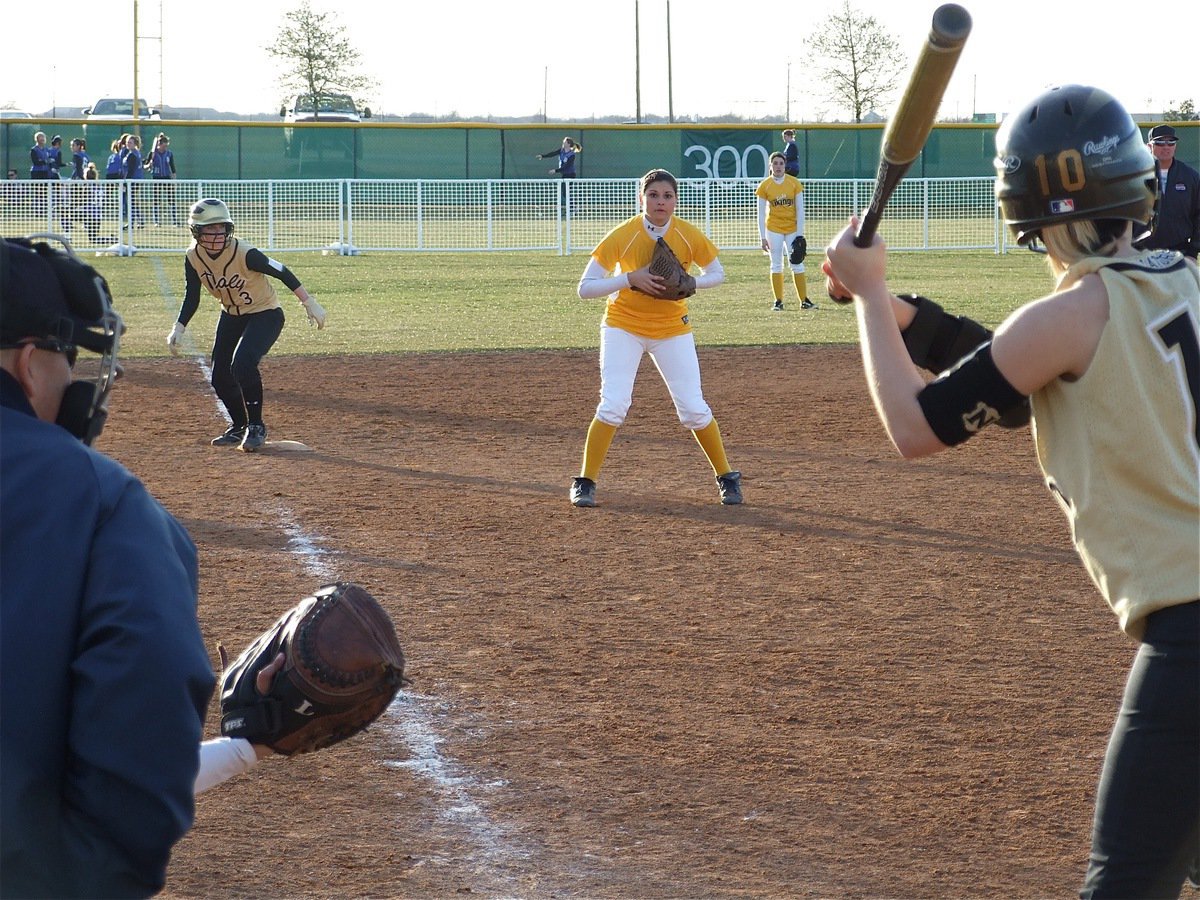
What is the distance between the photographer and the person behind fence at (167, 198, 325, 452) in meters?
11.0

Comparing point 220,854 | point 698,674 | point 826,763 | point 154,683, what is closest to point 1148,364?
point 154,683

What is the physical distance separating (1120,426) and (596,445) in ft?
21.6

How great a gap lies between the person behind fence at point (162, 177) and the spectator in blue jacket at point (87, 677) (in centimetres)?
2916

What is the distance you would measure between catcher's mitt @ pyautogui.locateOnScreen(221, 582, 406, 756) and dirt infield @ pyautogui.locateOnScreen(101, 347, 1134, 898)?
159 cm

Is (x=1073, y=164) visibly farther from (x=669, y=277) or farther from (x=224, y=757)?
(x=669, y=277)

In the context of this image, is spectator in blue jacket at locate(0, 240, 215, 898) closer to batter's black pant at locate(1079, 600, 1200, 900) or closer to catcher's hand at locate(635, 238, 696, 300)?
batter's black pant at locate(1079, 600, 1200, 900)

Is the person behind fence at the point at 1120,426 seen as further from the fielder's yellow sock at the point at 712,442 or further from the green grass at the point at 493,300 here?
the green grass at the point at 493,300

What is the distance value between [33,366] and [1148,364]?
76.8 inches

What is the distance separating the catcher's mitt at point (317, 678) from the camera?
2.54 meters

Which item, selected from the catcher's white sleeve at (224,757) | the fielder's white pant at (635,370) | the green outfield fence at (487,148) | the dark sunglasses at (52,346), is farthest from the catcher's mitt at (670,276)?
the green outfield fence at (487,148)

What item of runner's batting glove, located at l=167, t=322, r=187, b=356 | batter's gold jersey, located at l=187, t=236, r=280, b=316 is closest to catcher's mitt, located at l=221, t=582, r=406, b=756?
batter's gold jersey, located at l=187, t=236, r=280, b=316

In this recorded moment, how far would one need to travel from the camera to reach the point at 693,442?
11461mm

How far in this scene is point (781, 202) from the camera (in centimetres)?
2077

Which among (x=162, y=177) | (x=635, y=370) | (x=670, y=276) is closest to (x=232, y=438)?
(x=635, y=370)
